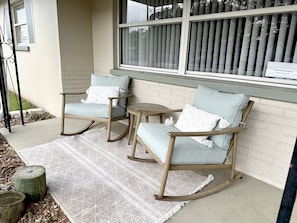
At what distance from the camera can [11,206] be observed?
4.95 ft

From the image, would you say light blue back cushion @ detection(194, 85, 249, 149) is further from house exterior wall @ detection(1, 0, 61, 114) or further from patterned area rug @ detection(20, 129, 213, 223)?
house exterior wall @ detection(1, 0, 61, 114)

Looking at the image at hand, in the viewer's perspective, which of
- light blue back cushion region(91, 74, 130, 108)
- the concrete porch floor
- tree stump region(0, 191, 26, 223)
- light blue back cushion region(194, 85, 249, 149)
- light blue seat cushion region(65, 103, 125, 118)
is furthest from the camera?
light blue back cushion region(91, 74, 130, 108)

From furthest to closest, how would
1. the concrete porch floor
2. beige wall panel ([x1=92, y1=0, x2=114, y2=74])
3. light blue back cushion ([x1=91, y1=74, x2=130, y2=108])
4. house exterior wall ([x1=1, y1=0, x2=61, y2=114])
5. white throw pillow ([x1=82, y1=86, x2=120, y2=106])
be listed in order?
house exterior wall ([x1=1, y1=0, x2=61, y2=114]), beige wall panel ([x1=92, y1=0, x2=114, y2=74]), light blue back cushion ([x1=91, y1=74, x2=130, y2=108]), white throw pillow ([x1=82, y1=86, x2=120, y2=106]), the concrete porch floor

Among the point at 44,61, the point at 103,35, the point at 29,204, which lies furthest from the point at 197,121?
the point at 44,61

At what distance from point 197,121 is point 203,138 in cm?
17

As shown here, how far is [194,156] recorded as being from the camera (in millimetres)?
1798

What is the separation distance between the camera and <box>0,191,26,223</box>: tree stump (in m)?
1.50

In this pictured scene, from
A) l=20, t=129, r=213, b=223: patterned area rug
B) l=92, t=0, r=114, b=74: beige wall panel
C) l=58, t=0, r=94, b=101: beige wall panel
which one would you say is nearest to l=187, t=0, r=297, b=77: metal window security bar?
l=20, t=129, r=213, b=223: patterned area rug

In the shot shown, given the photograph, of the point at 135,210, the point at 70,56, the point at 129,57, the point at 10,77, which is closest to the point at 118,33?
the point at 129,57

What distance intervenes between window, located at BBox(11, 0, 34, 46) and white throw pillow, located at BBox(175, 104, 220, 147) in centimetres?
385

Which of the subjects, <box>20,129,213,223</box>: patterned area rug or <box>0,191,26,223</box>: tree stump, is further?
<box>20,129,213,223</box>: patterned area rug

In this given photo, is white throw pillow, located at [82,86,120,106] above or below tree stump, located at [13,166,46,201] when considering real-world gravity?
above

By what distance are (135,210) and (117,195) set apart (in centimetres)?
24

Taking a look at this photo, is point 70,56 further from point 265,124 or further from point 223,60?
point 265,124
